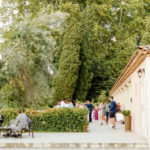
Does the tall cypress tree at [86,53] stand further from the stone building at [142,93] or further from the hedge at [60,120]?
the stone building at [142,93]

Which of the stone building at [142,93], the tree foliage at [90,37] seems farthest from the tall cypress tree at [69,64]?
the stone building at [142,93]

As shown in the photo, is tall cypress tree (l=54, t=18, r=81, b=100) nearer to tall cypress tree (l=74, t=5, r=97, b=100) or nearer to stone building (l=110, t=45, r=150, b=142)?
tall cypress tree (l=74, t=5, r=97, b=100)

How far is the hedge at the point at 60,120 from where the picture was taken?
19.0 m

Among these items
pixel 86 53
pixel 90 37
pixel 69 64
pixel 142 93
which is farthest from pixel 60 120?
pixel 90 37

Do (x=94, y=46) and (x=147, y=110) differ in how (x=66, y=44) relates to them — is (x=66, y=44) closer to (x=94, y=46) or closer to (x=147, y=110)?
(x=94, y=46)

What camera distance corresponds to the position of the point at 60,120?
19047mm

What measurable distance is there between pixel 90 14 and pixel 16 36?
26.7 m

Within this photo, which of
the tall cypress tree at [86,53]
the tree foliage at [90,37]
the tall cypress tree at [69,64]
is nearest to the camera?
the tall cypress tree at [69,64]

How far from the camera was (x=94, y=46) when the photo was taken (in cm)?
4306

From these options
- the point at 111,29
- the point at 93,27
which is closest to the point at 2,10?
the point at 93,27

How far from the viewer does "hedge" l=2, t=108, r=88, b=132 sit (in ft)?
62.2

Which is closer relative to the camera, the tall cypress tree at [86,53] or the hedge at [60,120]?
the hedge at [60,120]

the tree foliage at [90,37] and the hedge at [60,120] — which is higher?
the tree foliage at [90,37]

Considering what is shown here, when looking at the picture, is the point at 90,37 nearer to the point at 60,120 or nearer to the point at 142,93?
the point at 60,120
